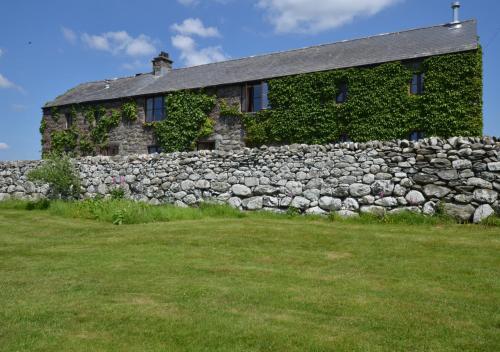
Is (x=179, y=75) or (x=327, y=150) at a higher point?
(x=179, y=75)

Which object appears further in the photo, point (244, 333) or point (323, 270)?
point (323, 270)

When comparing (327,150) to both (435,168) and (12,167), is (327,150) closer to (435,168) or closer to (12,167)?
(435,168)

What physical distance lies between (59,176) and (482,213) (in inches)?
589

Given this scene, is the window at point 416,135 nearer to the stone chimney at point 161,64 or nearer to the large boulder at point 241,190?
the large boulder at point 241,190

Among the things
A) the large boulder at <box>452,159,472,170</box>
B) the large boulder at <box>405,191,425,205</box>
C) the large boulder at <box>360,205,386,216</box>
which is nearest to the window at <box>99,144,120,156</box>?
the large boulder at <box>360,205,386,216</box>

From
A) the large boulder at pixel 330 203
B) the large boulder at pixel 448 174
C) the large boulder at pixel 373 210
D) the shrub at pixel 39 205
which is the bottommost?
the shrub at pixel 39 205

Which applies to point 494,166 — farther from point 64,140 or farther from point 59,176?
point 64,140

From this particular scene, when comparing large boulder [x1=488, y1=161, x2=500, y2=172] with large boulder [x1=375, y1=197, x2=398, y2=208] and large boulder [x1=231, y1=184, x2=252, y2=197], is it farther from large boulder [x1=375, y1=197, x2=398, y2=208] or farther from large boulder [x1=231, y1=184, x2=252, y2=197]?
large boulder [x1=231, y1=184, x2=252, y2=197]

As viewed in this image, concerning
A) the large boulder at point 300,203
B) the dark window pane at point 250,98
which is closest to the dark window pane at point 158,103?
the dark window pane at point 250,98

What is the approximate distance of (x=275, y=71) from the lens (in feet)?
78.5

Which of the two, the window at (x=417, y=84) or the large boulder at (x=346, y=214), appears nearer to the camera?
the large boulder at (x=346, y=214)

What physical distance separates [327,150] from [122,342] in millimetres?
10536

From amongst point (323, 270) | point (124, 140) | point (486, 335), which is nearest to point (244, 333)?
point (486, 335)

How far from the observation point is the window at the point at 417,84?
2017 cm
